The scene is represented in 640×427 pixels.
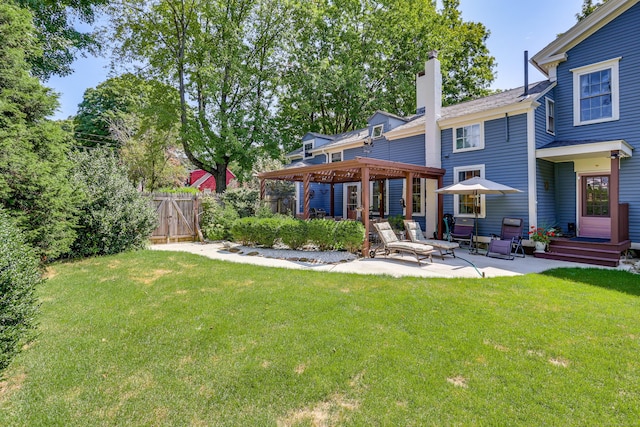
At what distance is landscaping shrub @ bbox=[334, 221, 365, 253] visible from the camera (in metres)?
8.69

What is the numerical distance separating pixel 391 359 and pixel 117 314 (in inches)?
156

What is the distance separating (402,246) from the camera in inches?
326

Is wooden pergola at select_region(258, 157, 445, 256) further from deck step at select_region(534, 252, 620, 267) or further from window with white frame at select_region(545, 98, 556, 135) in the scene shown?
window with white frame at select_region(545, 98, 556, 135)

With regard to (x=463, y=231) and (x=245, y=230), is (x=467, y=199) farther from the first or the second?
(x=245, y=230)

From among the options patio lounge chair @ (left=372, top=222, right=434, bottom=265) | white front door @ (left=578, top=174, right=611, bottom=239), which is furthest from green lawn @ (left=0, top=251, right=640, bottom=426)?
white front door @ (left=578, top=174, right=611, bottom=239)

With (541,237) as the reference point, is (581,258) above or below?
below

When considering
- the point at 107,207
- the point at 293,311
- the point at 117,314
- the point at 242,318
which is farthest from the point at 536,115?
the point at 107,207

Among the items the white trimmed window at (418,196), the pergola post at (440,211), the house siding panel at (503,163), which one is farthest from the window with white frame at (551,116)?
the white trimmed window at (418,196)

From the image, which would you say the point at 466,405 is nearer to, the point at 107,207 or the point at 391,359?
A: the point at 391,359

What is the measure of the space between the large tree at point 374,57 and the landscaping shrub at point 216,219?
8738 mm

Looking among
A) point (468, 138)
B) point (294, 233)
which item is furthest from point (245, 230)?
point (468, 138)

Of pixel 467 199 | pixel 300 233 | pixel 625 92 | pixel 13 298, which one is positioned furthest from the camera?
pixel 467 199

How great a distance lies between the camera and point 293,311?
4402 millimetres

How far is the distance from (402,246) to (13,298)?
24.8 ft
